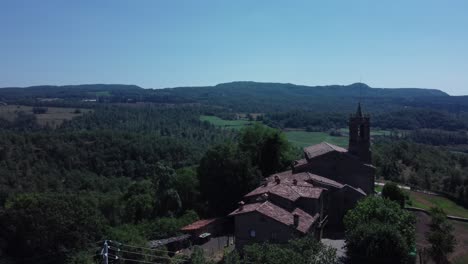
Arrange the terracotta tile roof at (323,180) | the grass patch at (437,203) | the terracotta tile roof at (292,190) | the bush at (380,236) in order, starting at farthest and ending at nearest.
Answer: the grass patch at (437,203), the terracotta tile roof at (323,180), the terracotta tile roof at (292,190), the bush at (380,236)

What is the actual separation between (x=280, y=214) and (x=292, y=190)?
4.16 meters

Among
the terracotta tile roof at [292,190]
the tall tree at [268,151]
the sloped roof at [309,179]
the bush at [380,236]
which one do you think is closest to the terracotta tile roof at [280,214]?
the terracotta tile roof at [292,190]

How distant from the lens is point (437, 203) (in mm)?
56875

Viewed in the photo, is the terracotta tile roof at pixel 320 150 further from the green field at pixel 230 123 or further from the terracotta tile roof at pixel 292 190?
the green field at pixel 230 123

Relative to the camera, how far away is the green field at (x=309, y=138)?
123 meters

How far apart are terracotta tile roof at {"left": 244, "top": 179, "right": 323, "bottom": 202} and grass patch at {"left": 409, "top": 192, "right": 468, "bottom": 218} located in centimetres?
2228

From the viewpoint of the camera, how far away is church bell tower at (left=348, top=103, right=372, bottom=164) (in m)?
44.2

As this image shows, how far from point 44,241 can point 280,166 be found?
26.4m

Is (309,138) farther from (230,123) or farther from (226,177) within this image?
(226,177)

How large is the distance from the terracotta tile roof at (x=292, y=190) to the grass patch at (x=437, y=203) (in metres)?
22.3

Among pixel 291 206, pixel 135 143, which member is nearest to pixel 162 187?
pixel 291 206

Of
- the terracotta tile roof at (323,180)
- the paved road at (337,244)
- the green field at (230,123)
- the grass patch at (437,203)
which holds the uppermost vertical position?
the terracotta tile roof at (323,180)

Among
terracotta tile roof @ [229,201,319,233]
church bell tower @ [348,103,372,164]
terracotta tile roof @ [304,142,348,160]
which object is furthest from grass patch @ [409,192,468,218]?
terracotta tile roof @ [229,201,319,233]

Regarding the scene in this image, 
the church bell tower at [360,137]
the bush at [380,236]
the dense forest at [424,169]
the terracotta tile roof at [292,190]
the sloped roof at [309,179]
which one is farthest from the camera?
the dense forest at [424,169]
